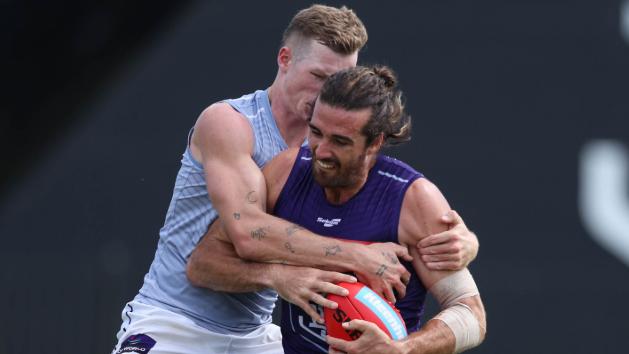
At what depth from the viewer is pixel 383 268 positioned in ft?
12.2

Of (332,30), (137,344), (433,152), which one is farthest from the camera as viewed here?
(433,152)

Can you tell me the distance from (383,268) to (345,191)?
1.31ft

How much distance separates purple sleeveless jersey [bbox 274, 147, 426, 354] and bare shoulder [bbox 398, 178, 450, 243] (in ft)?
0.09

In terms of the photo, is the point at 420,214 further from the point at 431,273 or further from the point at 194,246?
the point at 194,246

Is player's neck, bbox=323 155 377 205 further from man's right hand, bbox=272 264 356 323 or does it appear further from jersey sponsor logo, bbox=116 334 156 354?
jersey sponsor logo, bbox=116 334 156 354

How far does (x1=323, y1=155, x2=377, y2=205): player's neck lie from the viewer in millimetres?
3967

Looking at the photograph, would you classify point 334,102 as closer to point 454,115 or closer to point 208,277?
point 208,277

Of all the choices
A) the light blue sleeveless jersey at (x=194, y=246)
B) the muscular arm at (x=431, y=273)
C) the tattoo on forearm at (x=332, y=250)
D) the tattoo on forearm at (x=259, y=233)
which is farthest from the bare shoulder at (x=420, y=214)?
the light blue sleeveless jersey at (x=194, y=246)

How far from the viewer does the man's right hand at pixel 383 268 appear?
12.2ft

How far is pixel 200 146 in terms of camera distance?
431cm

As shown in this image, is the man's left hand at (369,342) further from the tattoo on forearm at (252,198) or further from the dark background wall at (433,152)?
the dark background wall at (433,152)

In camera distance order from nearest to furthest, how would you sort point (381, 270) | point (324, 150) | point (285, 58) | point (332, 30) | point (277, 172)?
point (381, 270) < point (324, 150) < point (277, 172) < point (332, 30) < point (285, 58)

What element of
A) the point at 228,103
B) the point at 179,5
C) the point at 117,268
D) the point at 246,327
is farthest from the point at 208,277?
the point at 179,5

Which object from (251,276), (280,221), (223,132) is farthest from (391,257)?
(223,132)
